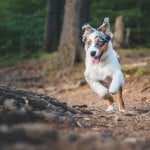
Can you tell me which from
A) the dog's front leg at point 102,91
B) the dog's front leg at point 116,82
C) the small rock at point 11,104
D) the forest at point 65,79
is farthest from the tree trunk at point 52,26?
the small rock at point 11,104

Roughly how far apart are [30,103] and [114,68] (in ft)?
6.46

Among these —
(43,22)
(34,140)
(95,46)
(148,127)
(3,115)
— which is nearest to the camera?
(34,140)

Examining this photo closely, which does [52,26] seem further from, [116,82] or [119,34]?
[116,82]

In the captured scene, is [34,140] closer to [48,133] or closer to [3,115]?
[48,133]

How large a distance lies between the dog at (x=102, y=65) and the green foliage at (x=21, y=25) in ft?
62.0

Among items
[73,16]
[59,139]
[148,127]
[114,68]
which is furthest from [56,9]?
[59,139]

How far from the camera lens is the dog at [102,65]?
1080cm

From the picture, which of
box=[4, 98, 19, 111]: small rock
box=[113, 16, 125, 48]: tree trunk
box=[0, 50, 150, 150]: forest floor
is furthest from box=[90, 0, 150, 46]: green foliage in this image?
box=[4, 98, 19, 111]: small rock

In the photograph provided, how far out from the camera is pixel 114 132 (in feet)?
26.4

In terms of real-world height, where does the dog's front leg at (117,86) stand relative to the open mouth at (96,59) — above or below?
below

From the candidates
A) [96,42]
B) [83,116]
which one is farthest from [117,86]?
[83,116]

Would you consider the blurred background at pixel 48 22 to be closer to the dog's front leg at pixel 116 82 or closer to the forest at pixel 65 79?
the forest at pixel 65 79

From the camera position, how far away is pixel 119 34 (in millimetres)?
24875

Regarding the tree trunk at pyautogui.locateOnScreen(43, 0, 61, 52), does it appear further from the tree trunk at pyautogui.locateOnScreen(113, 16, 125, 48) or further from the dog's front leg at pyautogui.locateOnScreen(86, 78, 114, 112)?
the dog's front leg at pyautogui.locateOnScreen(86, 78, 114, 112)
